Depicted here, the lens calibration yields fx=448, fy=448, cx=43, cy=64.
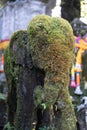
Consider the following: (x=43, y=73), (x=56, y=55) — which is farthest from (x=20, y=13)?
(x=56, y=55)

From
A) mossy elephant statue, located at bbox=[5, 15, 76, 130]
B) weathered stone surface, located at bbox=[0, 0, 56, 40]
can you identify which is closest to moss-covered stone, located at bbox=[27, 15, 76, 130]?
mossy elephant statue, located at bbox=[5, 15, 76, 130]

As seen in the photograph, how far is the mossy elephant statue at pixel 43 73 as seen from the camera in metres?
5.02

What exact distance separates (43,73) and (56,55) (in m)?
0.35

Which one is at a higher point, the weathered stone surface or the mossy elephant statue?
the weathered stone surface

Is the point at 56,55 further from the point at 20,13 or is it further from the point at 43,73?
the point at 20,13

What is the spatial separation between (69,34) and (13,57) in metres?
0.92

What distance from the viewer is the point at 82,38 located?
8.19 meters

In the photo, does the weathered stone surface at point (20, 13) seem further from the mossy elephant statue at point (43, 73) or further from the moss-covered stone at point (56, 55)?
the moss-covered stone at point (56, 55)

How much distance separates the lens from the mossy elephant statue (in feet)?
16.5

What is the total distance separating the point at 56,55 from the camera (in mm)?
5105

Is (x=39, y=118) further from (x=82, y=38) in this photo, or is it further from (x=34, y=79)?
→ (x=82, y=38)

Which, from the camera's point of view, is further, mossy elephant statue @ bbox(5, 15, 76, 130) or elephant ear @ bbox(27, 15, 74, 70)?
elephant ear @ bbox(27, 15, 74, 70)

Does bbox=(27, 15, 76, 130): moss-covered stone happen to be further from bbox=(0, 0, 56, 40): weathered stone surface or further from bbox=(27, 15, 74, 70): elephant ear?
bbox=(0, 0, 56, 40): weathered stone surface

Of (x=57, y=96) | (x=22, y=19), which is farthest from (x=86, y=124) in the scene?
(x=22, y=19)
